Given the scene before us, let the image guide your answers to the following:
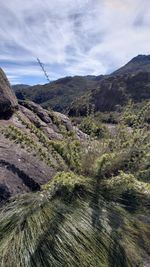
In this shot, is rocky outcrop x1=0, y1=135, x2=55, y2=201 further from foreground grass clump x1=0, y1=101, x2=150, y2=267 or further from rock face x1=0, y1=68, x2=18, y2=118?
rock face x1=0, y1=68, x2=18, y2=118

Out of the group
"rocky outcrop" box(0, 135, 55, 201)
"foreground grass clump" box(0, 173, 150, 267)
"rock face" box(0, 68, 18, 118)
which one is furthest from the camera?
"rock face" box(0, 68, 18, 118)

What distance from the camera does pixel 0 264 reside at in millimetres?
2992

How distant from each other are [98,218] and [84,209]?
0.18 meters

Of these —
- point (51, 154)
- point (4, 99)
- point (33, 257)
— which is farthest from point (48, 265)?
point (4, 99)

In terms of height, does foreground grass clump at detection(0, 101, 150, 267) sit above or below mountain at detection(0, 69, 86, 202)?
below

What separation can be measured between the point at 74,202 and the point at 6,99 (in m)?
Answer: 3.16

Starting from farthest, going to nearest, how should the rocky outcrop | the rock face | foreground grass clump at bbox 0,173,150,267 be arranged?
the rock face → the rocky outcrop → foreground grass clump at bbox 0,173,150,267

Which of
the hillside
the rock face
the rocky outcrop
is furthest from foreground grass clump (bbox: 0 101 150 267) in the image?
the rock face

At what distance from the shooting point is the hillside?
314 cm

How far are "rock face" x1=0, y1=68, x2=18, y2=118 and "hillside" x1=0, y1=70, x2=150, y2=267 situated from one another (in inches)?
17.8

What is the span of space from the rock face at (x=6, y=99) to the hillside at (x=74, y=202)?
17.8 inches

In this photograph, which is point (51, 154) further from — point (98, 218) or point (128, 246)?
point (128, 246)

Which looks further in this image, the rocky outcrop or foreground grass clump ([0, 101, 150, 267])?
the rocky outcrop

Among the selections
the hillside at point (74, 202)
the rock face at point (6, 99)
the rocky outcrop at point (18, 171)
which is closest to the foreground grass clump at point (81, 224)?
the hillside at point (74, 202)
